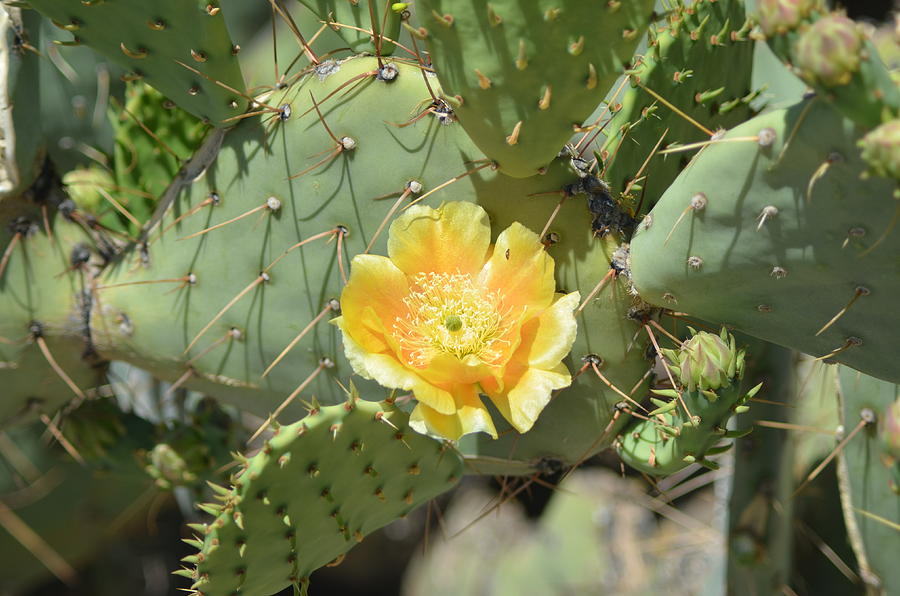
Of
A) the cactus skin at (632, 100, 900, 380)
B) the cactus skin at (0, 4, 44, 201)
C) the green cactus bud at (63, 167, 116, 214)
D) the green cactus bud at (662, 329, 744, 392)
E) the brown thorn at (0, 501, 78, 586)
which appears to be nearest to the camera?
the cactus skin at (632, 100, 900, 380)

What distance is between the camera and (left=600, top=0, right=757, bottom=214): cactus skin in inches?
45.2

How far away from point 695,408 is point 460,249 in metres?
0.33

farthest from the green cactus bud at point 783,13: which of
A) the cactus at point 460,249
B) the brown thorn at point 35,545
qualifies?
the brown thorn at point 35,545

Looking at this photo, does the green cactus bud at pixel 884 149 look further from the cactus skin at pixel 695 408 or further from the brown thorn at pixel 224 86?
the brown thorn at pixel 224 86

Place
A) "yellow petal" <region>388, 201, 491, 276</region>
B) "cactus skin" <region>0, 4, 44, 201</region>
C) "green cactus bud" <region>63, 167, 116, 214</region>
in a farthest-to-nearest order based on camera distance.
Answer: "green cactus bud" <region>63, 167, 116, 214</region> < "cactus skin" <region>0, 4, 44, 201</region> < "yellow petal" <region>388, 201, 491, 276</region>

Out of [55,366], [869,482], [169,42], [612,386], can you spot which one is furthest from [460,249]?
[869,482]

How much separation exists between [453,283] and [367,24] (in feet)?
1.29

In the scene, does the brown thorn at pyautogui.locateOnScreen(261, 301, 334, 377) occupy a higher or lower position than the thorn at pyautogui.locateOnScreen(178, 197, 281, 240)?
lower

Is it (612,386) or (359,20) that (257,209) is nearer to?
(359,20)

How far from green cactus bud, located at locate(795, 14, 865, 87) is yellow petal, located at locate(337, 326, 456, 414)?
0.50m

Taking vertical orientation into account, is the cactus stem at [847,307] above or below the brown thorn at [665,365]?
above

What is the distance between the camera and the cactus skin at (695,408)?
3.13 feet

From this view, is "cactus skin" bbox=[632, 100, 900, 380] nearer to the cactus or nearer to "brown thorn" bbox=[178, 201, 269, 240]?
the cactus

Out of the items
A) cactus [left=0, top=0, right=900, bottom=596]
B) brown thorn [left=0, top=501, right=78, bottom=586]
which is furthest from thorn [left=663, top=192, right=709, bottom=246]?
brown thorn [left=0, top=501, right=78, bottom=586]
